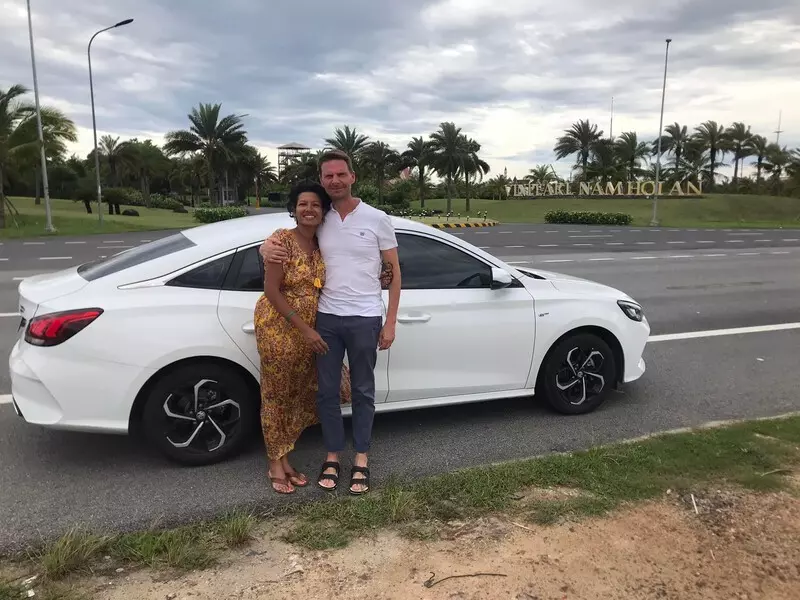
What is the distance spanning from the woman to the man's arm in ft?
1.07

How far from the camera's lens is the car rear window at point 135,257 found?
403 cm

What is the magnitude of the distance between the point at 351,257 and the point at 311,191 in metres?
0.40

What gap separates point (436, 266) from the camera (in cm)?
443

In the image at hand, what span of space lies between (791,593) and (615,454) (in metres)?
1.38

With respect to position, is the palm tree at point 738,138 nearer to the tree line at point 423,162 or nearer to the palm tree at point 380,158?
the tree line at point 423,162

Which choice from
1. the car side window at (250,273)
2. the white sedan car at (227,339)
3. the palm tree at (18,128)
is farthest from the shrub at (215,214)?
the car side window at (250,273)

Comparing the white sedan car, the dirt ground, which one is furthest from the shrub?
the dirt ground

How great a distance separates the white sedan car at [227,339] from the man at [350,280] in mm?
605

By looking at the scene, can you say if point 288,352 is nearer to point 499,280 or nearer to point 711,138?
point 499,280

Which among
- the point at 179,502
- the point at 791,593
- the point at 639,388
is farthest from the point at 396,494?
the point at 639,388

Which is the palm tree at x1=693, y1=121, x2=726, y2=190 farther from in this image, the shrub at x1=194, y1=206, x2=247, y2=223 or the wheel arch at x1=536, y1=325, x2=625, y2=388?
the wheel arch at x1=536, y1=325, x2=625, y2=388

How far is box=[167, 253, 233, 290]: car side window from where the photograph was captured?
3.89 meters

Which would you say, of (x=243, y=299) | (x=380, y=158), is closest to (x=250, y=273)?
(x=243, y=299)

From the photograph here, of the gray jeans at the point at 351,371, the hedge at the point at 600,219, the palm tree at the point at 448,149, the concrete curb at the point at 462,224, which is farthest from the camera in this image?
the palm tree at the point at 448,149
